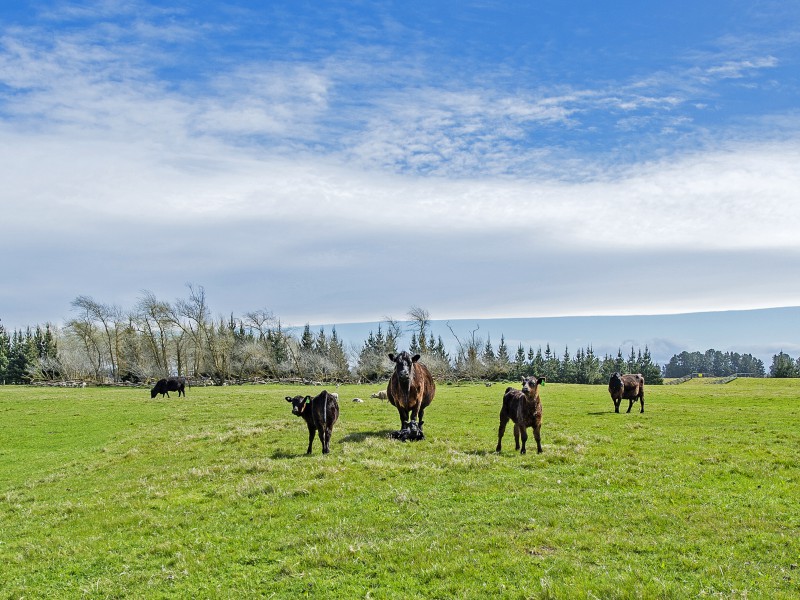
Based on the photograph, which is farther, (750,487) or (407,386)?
(407,386)

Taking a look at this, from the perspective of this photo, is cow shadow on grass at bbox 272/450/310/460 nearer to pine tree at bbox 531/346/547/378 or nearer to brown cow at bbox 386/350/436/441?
brown cow at bbox 386/350/436/441

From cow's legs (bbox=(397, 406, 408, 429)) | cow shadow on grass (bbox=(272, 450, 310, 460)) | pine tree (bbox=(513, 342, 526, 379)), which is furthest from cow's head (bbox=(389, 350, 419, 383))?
pine tree (bbox=(513, 342, 526, 379))

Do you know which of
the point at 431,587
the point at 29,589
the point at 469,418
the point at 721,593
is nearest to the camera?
the point at 721,593

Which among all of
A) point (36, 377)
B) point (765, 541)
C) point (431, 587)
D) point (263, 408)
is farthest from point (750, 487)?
point (36, 377)

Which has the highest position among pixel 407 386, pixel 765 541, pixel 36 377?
pixel 407 386

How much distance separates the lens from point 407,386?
2070cm

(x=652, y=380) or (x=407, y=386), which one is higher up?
(x=407, y=386)

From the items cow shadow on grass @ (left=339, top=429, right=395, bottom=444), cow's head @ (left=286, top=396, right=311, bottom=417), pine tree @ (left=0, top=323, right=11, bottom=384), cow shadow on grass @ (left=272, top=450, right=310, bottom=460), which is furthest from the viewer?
pine tree @ (left=0, top=323, right=11, bottom=384)

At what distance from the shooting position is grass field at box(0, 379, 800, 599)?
833 centimetres

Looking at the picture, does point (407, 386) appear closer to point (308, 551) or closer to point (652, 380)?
point (308, 551)

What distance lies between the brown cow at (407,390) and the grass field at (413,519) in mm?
1000

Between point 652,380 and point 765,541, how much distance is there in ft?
353

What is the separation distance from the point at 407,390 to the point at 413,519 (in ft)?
31.5

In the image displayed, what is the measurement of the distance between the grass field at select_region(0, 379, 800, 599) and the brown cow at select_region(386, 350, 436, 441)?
3.28ft
